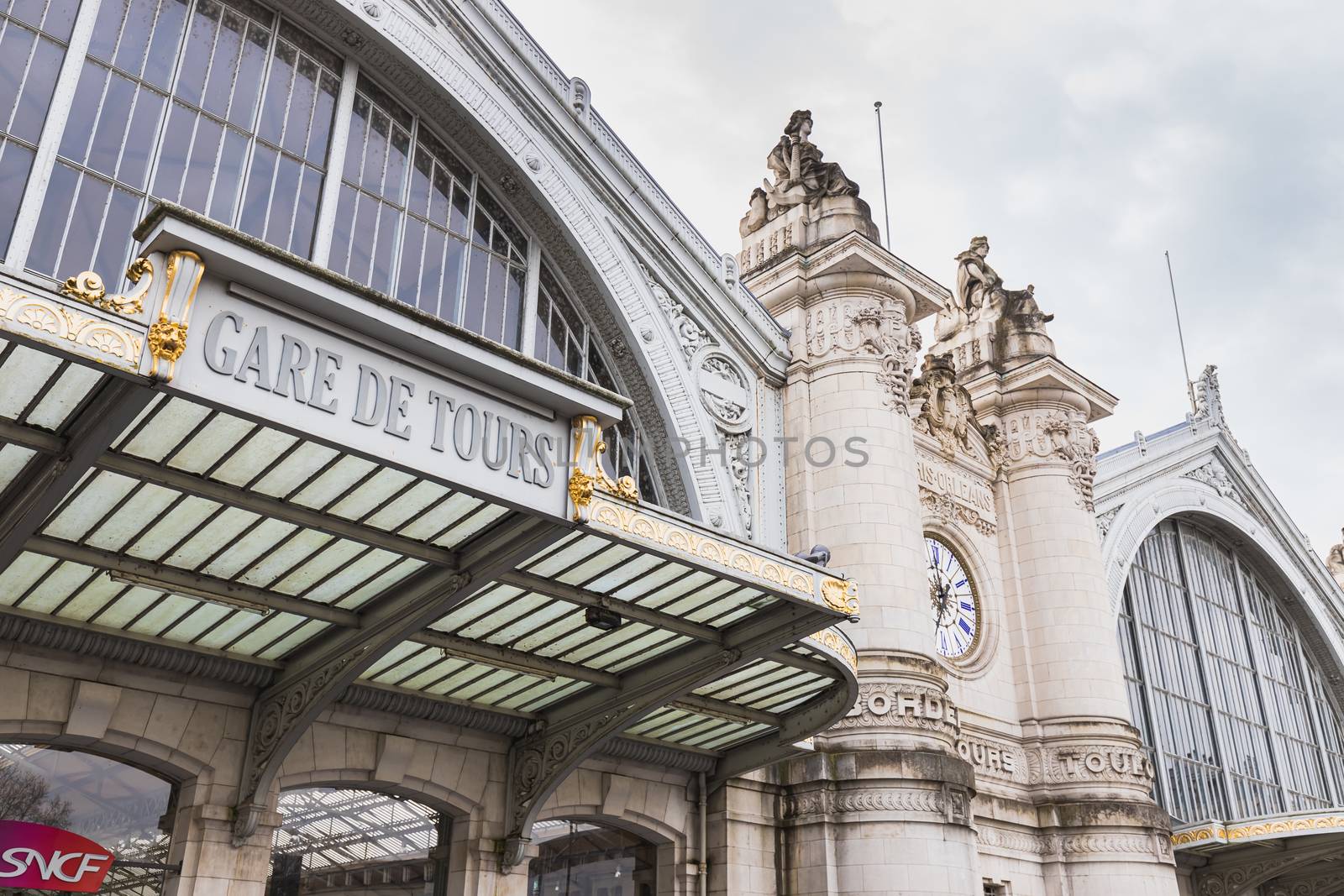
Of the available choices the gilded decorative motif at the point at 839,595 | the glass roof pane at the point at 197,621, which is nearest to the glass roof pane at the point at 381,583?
the glass roof pane at the point at 197,621

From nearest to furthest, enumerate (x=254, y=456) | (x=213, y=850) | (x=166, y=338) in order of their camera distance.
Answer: (x=166, y=338) → (x=254, y=456) → (x=213, y=850)

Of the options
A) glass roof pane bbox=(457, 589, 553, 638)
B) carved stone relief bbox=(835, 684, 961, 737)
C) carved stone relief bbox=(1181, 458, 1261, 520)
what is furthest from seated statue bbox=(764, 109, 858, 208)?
carved stone relief bbox=(1181, 458, 1261, 520)

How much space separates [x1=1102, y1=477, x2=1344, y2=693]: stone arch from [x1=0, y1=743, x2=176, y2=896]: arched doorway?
21.2 m

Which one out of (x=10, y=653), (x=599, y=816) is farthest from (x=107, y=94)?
(x=599, y=816)

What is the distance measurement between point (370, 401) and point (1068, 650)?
1841 cm

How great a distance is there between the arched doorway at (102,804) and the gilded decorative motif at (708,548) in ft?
21.0

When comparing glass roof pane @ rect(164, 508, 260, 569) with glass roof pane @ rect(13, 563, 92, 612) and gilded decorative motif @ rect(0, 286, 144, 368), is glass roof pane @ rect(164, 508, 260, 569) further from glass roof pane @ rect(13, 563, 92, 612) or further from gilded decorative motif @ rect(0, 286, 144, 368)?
gilded decorative motif @ rect(0, 286, 144, 368)

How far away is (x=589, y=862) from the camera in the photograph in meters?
16.7

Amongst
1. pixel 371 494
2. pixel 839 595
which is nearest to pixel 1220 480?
pixel 839 595

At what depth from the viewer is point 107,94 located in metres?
13.9

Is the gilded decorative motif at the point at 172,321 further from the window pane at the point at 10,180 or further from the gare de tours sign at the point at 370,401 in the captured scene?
the window pane at the point at 10,180

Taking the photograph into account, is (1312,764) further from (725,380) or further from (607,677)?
(607,677)

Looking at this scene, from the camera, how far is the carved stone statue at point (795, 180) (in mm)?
22391

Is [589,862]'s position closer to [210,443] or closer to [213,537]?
[213,537]
